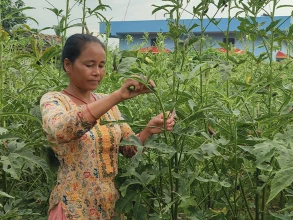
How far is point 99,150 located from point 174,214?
0.41 metres

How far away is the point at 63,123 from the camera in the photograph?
1597mm

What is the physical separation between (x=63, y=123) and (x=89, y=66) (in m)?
0.31

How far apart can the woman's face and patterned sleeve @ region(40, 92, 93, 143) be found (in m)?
0.16

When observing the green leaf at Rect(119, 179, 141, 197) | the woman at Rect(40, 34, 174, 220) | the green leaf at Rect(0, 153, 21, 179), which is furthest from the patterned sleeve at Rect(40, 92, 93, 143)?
the green leaf at Rect(119, 179, 141, 197)

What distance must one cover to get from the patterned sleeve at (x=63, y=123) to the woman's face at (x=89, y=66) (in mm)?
156

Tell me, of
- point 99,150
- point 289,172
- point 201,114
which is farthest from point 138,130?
point 289,172

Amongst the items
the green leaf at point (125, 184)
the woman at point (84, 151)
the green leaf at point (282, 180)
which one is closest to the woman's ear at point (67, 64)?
the woman at point (84, 151)

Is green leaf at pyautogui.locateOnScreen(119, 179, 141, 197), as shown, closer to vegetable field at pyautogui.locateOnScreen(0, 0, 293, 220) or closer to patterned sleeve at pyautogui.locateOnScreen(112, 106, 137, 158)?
vegetable field at pyautogui.locateOnScreen(0, 0, 293, 220)

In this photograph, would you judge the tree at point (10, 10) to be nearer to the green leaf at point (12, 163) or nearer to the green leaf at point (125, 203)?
the green leaf at point (12, 163)

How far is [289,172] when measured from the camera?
3.54ft

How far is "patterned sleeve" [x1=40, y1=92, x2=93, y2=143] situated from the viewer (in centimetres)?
158

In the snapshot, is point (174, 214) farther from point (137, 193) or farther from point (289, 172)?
point (289, 172)

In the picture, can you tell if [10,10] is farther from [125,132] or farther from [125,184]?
[125,184]

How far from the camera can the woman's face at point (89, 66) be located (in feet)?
5.90
